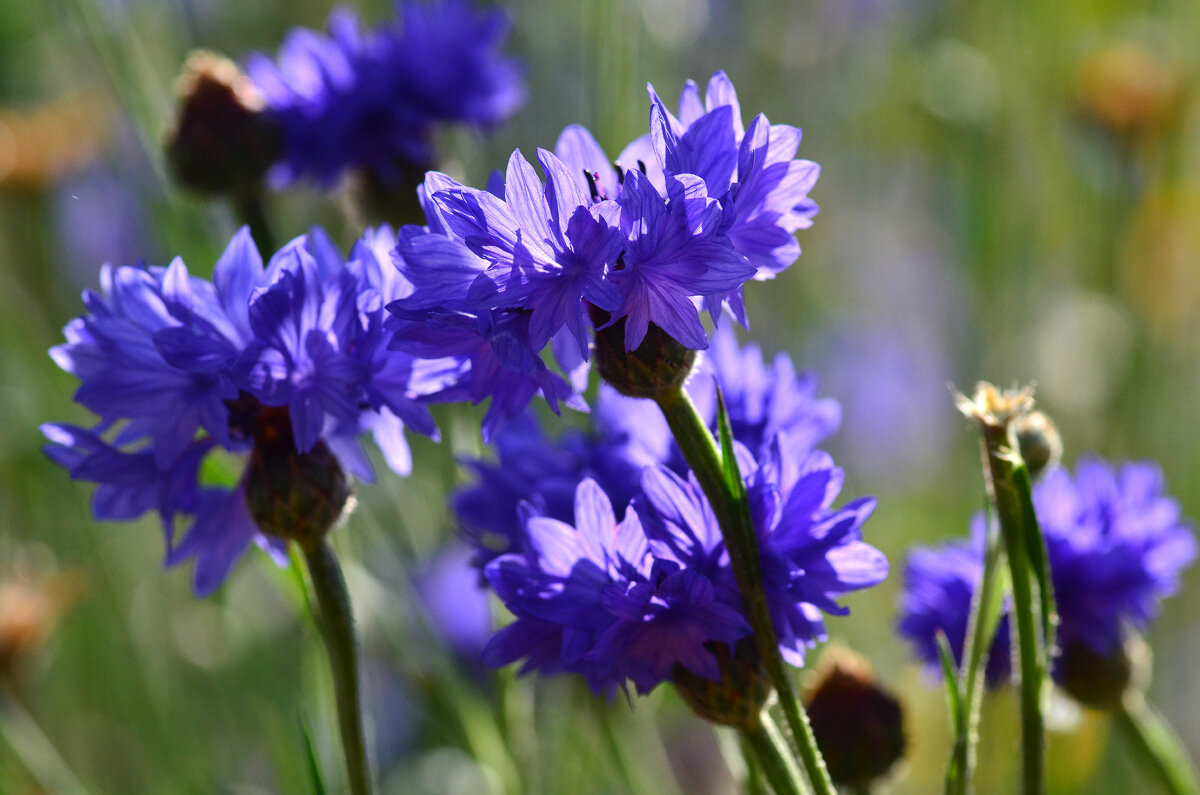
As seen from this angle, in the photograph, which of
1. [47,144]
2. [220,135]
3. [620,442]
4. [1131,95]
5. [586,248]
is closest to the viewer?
[586,248]

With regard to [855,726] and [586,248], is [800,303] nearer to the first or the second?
[855,726]

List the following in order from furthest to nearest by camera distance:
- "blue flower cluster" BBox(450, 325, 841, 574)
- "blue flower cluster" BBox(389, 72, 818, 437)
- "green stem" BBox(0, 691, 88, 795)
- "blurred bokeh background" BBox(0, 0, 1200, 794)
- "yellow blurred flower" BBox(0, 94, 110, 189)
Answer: "yellow blurred flower" BBox(0, 94, 110, 189) → "blurred bokeh background" BBox(0, 0, 1200, 794) → "green stem" BBox(0, 691, 88, 795) → "blue flower cluster" BBox(450, 325, 841, 574) → "blue flower cluster" BBox(389, 72, 818, 437)

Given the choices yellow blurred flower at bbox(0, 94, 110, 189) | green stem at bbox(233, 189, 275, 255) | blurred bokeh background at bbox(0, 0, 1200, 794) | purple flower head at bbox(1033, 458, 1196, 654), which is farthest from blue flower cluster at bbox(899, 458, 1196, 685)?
yellow blurred flower at bbox(0, 94, 110, 189)

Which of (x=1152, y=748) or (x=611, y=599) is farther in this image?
(x=1152, y=748)

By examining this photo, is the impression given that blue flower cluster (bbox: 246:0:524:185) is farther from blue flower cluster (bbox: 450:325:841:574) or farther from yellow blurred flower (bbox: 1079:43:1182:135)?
yellow blurred flower (bbox: 1079:43:1182:135)

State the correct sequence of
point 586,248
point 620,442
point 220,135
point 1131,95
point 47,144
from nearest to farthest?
1. point 586,248
2. point 620,442
3. point 220,135
4. point 1131,95
5. point 47,144

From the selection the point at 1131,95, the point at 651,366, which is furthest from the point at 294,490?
the point at 1131,95
